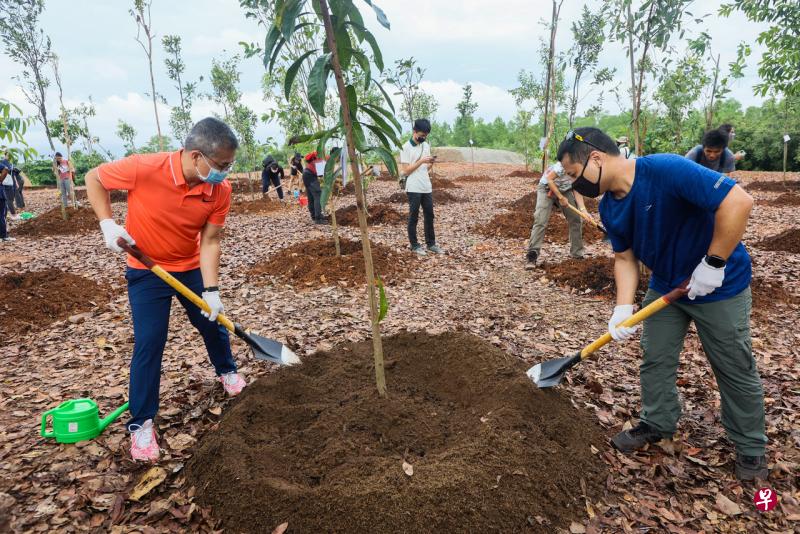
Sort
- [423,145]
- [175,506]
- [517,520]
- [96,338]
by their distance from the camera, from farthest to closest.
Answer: [423,145], [96,338], [175,506], [517,520]

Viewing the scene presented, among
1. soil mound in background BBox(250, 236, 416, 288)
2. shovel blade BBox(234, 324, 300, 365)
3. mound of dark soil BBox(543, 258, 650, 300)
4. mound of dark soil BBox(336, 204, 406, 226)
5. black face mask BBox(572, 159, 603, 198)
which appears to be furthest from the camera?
mound of dark soil BBox(336, 204, 406, 226)

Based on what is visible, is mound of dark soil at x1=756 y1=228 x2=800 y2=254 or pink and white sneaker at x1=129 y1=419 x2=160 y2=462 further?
mound of dark soil at x1=756 y1=228 x2=800 y2=254

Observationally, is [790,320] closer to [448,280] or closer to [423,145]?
[448,280]

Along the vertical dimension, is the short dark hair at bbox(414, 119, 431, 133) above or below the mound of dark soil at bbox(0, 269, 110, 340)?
above

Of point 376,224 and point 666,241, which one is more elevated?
point 666,241

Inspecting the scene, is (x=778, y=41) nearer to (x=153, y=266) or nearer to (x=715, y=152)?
(x=715, y=152)

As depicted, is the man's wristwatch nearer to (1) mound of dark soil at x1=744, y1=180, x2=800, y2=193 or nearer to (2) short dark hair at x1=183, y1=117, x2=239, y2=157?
(2) short dark hair at x1=183, y1=117, x2=239, y2=157

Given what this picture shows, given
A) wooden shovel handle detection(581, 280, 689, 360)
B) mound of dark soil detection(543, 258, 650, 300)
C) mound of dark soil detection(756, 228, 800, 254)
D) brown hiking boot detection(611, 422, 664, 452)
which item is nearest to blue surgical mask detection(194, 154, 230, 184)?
wooden shovel handle detection(581, 280, 689, 360)

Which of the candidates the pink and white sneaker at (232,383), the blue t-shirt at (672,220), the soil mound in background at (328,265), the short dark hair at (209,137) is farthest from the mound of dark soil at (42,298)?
the blue t-shirt at (672,220)

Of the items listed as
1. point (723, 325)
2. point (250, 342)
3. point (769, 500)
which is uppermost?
point (723, 325)

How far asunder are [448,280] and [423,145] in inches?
84.7

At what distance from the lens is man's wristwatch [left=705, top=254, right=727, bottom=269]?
2156mm

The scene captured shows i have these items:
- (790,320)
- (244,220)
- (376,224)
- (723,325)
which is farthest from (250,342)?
(244,220)

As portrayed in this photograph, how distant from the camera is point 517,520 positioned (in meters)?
2.17
